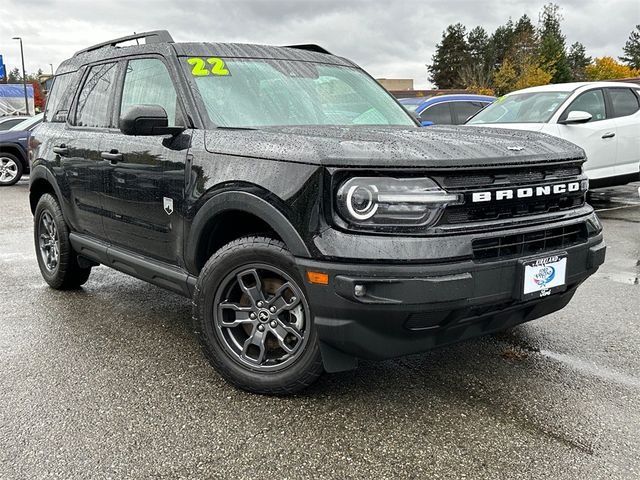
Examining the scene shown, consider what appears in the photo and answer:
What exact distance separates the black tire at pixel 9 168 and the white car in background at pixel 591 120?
10544 millimetres

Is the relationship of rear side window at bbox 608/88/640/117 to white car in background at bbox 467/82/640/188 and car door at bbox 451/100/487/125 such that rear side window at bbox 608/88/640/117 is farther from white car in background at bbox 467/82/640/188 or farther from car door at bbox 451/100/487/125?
car door at bbox 451/100/487/125

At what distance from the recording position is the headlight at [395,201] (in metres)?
2.51

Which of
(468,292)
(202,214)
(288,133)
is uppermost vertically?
(288,133)

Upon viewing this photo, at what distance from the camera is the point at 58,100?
5.01 m

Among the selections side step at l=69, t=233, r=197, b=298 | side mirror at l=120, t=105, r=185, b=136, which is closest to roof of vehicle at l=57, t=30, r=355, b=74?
side mirror at l=120, t=105, r=185, b=136

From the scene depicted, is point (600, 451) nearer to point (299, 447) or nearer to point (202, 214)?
point (299, 447)

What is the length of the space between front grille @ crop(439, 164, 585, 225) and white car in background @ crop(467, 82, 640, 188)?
5.50 metres

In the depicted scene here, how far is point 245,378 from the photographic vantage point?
3.01m

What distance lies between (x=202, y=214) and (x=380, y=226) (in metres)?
1.05

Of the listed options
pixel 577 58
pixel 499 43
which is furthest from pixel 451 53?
pixel 577 58

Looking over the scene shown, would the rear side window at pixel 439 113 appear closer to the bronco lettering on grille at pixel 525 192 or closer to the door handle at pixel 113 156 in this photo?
the door handle at pixel 113 156

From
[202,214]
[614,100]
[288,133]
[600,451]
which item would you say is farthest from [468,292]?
[614,100]

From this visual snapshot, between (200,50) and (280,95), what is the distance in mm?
565

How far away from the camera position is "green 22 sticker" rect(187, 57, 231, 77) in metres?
3.53
